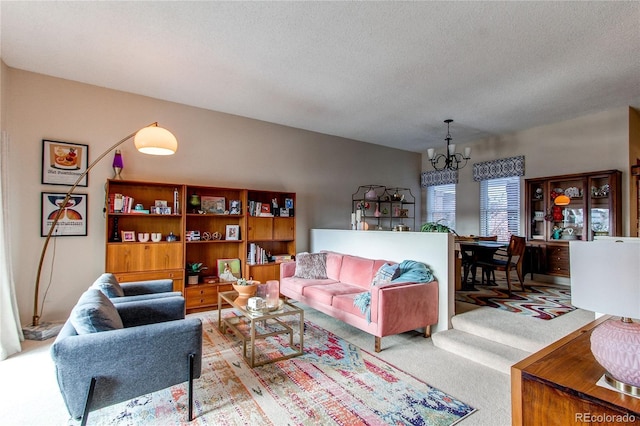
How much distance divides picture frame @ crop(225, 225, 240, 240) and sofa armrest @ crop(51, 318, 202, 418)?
9.23ft

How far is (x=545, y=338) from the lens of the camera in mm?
Answer: 2861

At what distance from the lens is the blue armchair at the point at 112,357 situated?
170cm

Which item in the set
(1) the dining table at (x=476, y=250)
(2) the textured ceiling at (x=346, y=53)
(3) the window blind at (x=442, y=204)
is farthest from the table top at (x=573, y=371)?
(3) the window blind at (x=442, y=204)

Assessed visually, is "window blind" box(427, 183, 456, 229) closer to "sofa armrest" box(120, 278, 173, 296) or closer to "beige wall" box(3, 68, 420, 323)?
"beige wall" box(3, 68, 420, 323)

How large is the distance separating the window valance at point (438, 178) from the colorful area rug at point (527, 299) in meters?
2.66

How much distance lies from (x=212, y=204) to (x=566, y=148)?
5.87 metres

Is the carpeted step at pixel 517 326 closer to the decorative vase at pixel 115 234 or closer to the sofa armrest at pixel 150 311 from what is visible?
the sofa armrest at pixel 150 311

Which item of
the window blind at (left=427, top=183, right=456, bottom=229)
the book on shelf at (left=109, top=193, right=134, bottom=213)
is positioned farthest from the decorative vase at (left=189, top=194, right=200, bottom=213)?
the window blind at (left=427, top=183, right=456, bottom=229)

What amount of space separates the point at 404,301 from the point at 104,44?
389 centimetres

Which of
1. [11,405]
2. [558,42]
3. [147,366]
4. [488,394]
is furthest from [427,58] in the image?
[11,405]

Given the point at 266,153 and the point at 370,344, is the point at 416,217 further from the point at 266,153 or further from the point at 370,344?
Result: the point at 370,344

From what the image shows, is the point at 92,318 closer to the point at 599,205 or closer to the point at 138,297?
the point at 138,297

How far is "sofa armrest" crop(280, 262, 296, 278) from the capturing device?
479cm

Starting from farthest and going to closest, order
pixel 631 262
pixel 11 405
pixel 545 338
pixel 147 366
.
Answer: pixel 545 338
pixel 11 405
pixel 147 366
pixel 631 262
